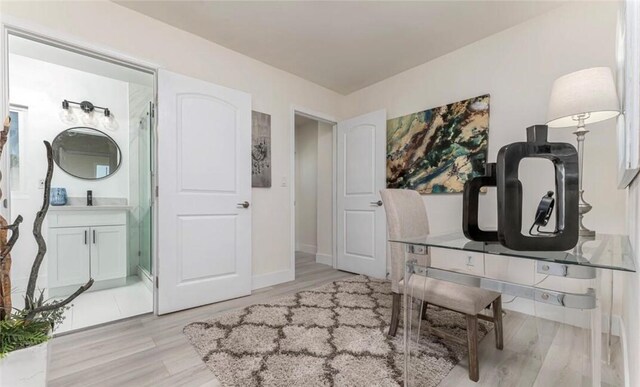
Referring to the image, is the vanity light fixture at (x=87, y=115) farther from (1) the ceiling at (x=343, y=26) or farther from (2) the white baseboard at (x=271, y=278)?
(2) the white baseboard at (x=271, y=278)

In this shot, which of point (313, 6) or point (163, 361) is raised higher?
point (313, 6)

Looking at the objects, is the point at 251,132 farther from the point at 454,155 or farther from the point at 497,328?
Answer: the point at 497,328

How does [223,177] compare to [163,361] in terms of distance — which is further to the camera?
[223,177]

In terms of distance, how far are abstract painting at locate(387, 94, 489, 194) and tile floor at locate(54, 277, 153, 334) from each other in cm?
284

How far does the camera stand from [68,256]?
2713 mm

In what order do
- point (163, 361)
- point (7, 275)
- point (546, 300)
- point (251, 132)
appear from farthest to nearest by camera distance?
point (251, 132) → point (163, 361) → point (7, 275) → point (546, 300)

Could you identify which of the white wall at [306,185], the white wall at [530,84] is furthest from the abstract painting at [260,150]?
the white wall at [306,185]

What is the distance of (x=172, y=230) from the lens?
2.26 meters

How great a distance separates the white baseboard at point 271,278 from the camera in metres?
2.83

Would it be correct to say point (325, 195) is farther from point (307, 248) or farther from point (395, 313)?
point (395, 313)

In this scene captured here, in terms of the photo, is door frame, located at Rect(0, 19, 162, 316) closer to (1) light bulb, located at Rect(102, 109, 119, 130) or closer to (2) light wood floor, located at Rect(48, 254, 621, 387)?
(2) light wood floor, located at Rect(48, 254, 621, 387)

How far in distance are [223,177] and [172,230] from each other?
0.64 meters

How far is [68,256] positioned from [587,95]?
4.37 m

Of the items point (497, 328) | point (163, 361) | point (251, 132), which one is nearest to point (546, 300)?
point (497, 328)
